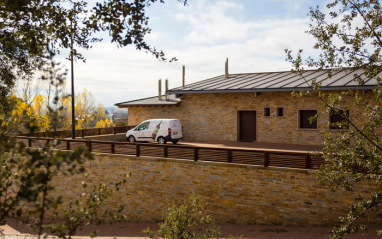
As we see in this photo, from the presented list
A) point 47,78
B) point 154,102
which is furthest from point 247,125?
point 47,78

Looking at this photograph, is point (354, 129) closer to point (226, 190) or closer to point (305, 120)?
point (226, 190)

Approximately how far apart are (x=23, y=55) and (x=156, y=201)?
10.2m

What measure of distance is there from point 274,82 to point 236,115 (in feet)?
10.3

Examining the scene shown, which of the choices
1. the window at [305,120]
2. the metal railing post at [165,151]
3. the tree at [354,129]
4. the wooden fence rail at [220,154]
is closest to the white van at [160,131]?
the wooden fence rail at [220,154]

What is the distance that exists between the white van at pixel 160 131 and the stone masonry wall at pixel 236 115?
2.86m

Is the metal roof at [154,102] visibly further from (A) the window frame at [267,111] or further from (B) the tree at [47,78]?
(B) the tree at [47,78]

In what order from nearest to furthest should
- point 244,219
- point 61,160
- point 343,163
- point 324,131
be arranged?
point 61,160 < point 343,163 < point 244,219 < point 324,131

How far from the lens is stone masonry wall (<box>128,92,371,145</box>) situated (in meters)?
21.5

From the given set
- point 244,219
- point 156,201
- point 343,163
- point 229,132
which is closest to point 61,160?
point 343,163

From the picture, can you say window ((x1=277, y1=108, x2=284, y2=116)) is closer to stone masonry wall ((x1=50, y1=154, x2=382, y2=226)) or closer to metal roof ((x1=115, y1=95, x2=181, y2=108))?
metal roof ((x1=115, y1=95, x2=181, y2=108))

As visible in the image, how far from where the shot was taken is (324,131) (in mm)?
21031

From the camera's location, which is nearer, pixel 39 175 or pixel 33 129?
pixel 39 175

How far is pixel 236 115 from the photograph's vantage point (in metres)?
24.1

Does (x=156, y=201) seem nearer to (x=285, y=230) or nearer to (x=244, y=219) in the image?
(x=244, y=219)
